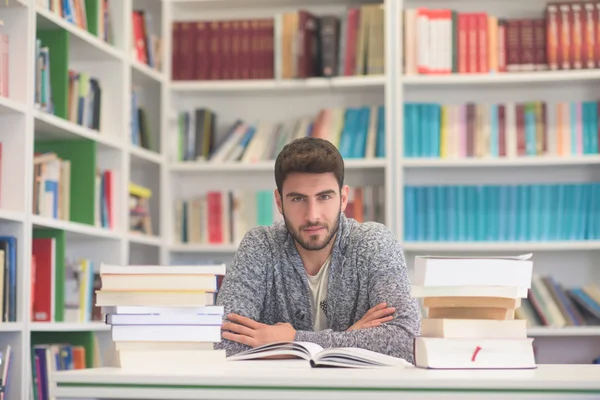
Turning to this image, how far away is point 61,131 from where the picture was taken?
12.3 ft

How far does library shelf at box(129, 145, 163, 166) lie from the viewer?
14.2 ft

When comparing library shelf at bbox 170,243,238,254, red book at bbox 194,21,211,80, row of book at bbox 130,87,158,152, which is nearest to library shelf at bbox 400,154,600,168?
library shelf at bbox 170,243,238,254

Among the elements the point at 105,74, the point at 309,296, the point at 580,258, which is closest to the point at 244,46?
the point at 105,74

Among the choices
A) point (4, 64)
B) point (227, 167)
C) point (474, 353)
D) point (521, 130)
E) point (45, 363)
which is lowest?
point (45, 363)

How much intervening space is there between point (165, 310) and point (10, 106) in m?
1.74

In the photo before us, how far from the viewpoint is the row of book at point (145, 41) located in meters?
4.50

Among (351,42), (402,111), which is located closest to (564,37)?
(402,111)

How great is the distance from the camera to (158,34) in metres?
4.86

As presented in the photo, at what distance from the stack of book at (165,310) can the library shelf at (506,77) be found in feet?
9.39

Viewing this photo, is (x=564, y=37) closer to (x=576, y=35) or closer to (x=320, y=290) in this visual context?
(x=576, y=35)

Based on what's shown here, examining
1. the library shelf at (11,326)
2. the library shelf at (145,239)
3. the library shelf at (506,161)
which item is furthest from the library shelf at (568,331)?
the library shelf at (11,326)

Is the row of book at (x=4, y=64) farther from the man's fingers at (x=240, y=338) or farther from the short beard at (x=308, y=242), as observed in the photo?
the man's fingers at (x=240, y=338)

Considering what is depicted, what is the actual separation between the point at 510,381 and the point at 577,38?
10.6 ft

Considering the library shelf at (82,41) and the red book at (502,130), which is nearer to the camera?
the library shelf at (82,41)
